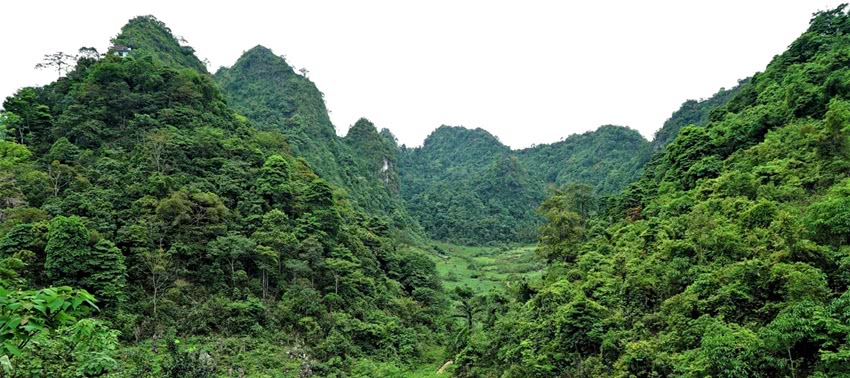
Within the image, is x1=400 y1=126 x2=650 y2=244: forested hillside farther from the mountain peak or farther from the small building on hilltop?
the small building on hilltop

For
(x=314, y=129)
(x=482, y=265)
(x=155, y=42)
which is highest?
(x=155, y=42)

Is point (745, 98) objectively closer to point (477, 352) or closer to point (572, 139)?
point (477, 352)

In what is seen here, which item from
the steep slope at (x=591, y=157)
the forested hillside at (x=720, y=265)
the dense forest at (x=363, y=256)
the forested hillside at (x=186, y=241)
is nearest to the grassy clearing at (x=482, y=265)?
the dense forest at (x=363, y=256)

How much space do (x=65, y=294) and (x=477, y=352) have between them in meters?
19.3

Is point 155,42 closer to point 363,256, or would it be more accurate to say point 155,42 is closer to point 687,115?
point 363,256

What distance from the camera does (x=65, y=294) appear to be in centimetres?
223

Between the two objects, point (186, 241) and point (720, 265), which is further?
point (186, 241)

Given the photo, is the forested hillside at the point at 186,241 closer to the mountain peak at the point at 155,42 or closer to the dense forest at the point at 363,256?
the dense forest at the point at 363,256

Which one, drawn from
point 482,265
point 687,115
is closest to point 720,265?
point 482,265

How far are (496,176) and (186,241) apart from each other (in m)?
72.8

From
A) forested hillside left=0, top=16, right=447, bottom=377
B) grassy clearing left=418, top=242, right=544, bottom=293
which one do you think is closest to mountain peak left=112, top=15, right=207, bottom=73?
forested hillside left=0, top=16, right=447, bottom=377

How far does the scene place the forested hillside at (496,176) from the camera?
74500 mm

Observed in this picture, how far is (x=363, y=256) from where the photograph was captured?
3002 cm

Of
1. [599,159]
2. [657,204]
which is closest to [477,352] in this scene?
[657,204]
